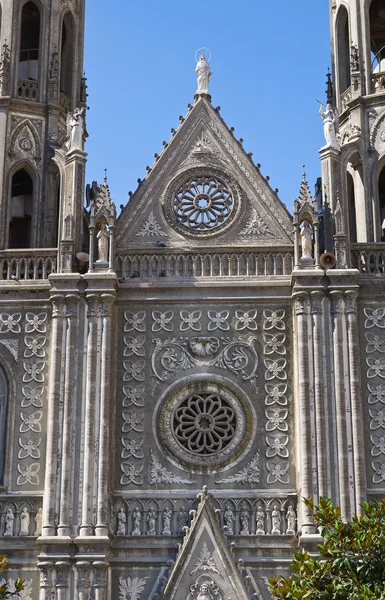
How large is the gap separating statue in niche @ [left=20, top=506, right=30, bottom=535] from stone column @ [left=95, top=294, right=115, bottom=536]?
1.39 metres

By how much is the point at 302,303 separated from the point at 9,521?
269 inches

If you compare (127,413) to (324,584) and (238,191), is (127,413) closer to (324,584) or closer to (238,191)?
(238,191)

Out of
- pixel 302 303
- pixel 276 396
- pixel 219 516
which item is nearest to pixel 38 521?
pixel 219 516

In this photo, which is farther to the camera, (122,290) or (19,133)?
(19,133)

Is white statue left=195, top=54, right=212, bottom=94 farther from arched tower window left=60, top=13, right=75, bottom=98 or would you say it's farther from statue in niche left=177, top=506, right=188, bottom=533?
statue in niche left=177, top=506, right=188, bottom=533

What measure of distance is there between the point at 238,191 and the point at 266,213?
75 cm

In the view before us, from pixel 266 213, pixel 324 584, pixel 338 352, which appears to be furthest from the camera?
pixel 266 213

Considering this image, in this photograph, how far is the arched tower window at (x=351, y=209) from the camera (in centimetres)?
2694

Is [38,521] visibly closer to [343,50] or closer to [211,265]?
[211,265]

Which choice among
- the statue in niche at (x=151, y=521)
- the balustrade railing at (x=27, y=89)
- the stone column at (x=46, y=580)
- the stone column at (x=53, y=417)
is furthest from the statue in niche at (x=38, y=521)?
the balustrade railing at (x=27, y=89)

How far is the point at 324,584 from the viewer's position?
17.4m

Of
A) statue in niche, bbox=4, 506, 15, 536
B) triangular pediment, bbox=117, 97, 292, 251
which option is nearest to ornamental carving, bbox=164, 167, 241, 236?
triangular pediment, bbox=117, 97, 292, 251

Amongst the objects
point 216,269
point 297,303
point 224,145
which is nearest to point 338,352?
point 297,303

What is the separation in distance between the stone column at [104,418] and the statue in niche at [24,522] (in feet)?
4.56
